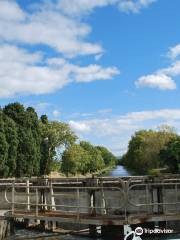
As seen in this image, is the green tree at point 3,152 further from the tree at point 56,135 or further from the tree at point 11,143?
the tree at point 56,135

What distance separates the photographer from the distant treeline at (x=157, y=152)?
A: 89688 mm

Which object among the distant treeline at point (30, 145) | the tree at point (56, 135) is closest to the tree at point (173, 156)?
the distant treeline at point (30, 145)

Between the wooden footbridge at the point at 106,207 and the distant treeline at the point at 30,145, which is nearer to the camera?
the wooden footbridge at the point at 106,207

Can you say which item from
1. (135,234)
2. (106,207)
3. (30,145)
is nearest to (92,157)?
(30,145)

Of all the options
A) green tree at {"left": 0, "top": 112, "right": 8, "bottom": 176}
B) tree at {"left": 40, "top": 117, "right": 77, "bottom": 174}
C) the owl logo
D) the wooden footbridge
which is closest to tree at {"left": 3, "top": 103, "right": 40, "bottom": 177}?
green tree at {"left": 0, "top": 112, "right": 8, "bottom": 176}

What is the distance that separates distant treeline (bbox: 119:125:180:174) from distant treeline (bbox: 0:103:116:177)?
16.8m

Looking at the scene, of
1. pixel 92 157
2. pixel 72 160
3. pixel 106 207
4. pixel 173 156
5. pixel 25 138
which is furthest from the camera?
pixel 92 157

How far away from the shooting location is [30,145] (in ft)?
271

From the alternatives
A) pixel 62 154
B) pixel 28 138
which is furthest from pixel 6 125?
pixel 62 154

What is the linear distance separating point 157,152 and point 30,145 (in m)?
44.6

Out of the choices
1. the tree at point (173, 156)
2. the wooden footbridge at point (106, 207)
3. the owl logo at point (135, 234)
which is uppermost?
the tree at point (173, 156)

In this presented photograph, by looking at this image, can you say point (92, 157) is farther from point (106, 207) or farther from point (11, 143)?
point (106, 207)

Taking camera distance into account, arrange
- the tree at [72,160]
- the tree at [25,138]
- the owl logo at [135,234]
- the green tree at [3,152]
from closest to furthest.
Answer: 1. the owl logo at [135,234]
2. the green tree at [3,152]
3. the tree at [25,138]
4. the tree at [72,160]

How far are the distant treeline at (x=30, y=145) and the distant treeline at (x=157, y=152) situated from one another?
Result: 1680 cm
